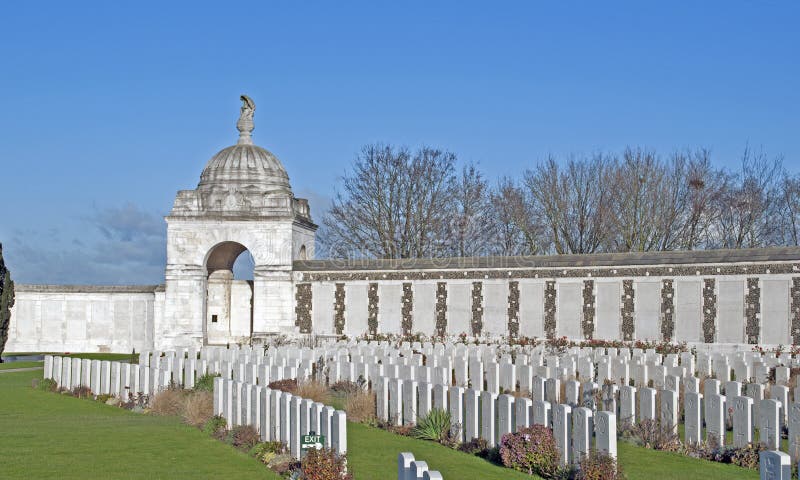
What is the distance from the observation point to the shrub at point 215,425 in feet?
53.1

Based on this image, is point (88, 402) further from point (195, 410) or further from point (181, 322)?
point (181, 322)

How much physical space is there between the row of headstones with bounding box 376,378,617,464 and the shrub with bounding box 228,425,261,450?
101 inches

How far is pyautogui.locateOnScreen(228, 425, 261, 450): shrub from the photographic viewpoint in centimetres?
1455

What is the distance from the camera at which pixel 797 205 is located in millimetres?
45344

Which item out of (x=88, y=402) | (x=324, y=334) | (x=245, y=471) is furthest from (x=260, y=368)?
(x=324, y=334)

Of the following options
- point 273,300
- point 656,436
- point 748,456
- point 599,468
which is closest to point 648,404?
point 656,436

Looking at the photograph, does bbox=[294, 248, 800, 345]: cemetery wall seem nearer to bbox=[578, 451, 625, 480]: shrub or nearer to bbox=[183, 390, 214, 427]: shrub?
bbox=[183, 390, 214, 427]: shrub

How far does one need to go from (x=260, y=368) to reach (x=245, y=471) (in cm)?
756

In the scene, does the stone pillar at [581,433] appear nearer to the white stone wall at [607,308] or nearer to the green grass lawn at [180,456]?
the green grass lawn at [180,456]

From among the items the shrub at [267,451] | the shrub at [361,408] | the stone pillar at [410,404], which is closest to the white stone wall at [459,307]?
the shrub at [361,408]

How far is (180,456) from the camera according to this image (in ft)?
45.8

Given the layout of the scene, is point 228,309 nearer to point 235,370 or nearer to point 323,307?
point 323,307

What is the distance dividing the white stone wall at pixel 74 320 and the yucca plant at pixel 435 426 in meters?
27.8

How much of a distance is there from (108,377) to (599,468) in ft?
46.0
